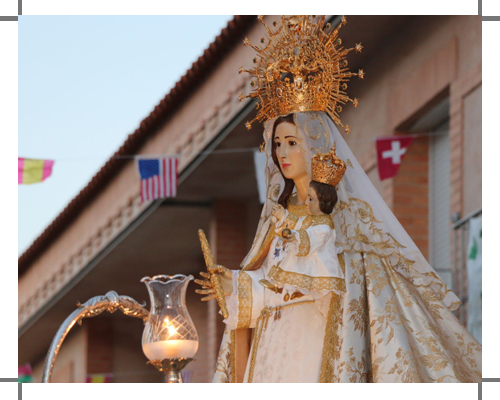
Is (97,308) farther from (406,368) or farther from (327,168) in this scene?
(406,368)

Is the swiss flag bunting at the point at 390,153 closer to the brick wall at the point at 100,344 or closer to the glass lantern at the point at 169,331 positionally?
the glass lantern at the point at 169,331

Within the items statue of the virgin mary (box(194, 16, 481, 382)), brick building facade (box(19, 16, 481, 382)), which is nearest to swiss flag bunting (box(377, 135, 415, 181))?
brick building facade (box(19, 16, 481, 382))

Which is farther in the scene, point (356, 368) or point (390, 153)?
point (390, 153)

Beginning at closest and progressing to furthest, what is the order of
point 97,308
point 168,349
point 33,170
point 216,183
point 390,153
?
point 168,349, point 97,308, point 390,153, point 33,170, point 216,183

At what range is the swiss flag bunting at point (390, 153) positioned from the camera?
1100 cm

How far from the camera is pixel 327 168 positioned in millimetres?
6504

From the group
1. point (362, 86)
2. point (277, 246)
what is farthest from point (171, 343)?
point (362, 86)

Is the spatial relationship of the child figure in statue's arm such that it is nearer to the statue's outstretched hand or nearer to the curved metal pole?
the statue's outstretched hand

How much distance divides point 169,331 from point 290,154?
1.20m

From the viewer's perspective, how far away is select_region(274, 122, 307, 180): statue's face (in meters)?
6.70

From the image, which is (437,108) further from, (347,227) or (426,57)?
(347,227)

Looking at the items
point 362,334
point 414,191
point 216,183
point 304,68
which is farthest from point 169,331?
point 216,183

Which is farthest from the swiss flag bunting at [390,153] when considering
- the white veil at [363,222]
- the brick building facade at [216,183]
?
the white veil at [363,222]

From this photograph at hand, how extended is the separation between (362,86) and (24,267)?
25.4ft
